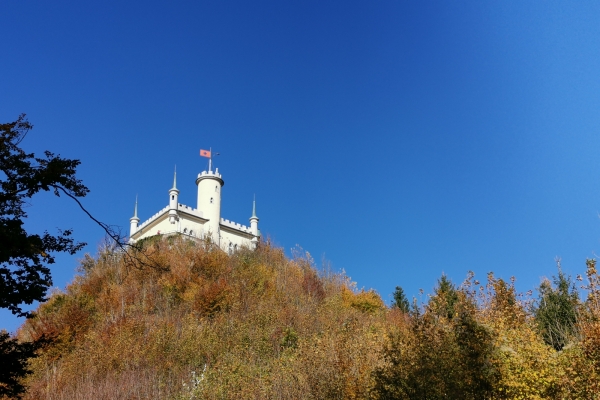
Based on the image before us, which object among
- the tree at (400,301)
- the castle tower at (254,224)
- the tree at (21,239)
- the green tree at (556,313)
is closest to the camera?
the tree at (21,239)

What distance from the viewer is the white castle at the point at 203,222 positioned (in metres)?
34.1

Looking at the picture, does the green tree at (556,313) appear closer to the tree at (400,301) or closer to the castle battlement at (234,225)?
the tree at (400,301)

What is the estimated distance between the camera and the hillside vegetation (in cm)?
788

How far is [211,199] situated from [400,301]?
15.0 meters

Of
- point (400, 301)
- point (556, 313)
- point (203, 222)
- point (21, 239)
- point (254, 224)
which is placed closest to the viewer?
point (21, 239)

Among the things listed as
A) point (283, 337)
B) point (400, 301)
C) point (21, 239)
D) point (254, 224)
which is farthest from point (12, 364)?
point (254, 224)

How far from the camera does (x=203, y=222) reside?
35.5m

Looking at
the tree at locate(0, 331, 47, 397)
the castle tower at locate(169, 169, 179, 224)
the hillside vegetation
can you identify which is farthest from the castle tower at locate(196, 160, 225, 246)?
the tree at locate(0, 331, 47, 397)

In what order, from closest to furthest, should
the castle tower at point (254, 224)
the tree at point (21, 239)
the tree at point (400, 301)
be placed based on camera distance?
1. the tree at point (21, 239)
2. the tree at point (400, 301)
3. the castle tower at point (254, 224)

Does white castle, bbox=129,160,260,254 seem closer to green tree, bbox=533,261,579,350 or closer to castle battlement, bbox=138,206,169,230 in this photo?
castle battlement, bbox=138,206,169,230

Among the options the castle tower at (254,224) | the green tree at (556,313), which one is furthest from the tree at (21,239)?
the castle tower at (254,224)

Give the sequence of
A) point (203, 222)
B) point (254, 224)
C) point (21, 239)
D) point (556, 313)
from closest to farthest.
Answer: point (21, 239), point (556, 313), point (203, 222), point (254, 224)

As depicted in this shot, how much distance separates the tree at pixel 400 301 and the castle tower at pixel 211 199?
12633 mm

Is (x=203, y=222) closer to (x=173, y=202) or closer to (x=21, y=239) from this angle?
(x=173, y=202)
